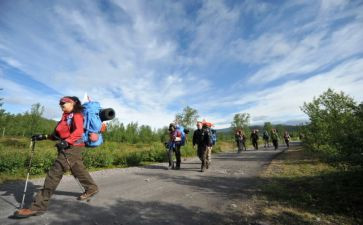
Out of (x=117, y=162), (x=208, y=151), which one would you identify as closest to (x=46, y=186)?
(x=208, y=151)

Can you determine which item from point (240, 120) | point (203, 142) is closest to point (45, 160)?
point (203, 142)

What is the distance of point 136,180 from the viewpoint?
7633 millimetres

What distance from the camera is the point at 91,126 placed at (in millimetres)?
5070

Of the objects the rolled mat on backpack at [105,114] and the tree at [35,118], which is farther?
the tree at [35,118]

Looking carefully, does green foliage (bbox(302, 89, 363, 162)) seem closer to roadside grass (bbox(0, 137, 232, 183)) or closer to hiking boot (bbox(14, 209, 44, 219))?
hiking boot (bbox(14, 209, 44, 219))

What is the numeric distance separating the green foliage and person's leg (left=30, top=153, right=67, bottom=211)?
6.06 meters

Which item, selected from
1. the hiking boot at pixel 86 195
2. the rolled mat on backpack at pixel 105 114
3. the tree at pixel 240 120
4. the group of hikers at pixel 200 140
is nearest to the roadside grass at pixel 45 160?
the group of hikers at pixel 200 140

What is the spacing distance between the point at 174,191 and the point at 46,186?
10.1ft

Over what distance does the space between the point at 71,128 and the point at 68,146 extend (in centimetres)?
38

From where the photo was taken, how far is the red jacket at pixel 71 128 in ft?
15.3

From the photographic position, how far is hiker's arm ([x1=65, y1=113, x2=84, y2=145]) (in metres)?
4.63

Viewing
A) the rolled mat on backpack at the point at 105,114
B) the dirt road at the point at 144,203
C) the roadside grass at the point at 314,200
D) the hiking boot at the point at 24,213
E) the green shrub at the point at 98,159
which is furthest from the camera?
the green shrub at the point at 98,159

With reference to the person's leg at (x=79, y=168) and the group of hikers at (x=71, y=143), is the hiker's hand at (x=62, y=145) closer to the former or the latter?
the group of hikers at (x=71, y=143)

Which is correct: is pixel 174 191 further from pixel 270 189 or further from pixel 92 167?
pixel 92 167
